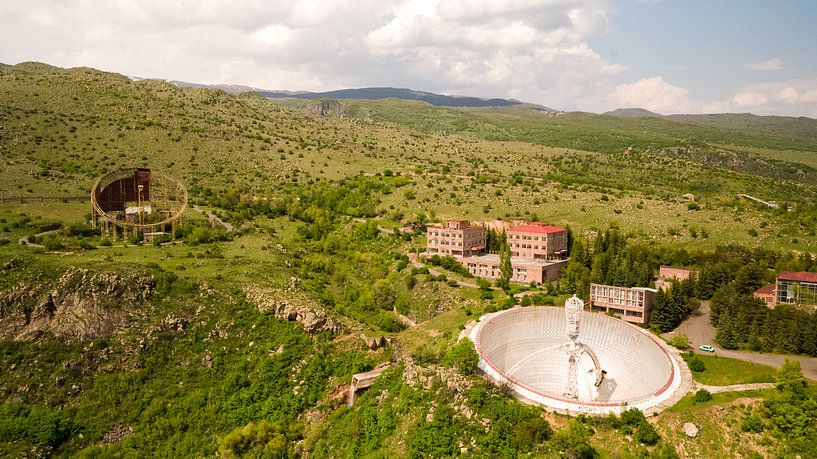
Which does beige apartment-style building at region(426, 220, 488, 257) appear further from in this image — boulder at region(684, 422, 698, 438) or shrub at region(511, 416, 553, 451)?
boulder at region(684, 422, 698, 438)

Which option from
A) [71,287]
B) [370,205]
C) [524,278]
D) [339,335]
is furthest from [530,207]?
[71,287]

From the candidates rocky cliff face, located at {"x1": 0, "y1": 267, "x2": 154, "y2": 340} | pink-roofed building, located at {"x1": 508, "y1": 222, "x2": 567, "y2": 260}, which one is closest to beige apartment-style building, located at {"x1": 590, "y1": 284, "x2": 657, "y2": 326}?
pink-roofed building, located at {"x1": 508, "y1": 222, "x2": 567, "y2": 260}

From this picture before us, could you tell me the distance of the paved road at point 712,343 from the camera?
50.1m

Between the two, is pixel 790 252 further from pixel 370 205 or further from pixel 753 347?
pixel 370 205

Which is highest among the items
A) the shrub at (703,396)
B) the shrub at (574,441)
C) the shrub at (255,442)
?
the shrub at (703,396)

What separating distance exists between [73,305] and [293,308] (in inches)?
792

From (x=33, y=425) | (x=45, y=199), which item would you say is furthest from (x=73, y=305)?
(x=45, y=199)

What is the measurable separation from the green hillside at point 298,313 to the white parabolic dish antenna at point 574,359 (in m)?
2.45

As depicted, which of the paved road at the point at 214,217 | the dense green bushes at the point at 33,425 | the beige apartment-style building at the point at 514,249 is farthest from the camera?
the paved road at the point at 214,217

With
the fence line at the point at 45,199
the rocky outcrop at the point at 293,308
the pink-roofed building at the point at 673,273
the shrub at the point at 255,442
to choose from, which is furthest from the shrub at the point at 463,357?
the fence line at the point at 45,199

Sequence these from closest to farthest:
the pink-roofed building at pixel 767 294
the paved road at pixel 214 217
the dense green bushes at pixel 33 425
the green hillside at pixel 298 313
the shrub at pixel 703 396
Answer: the green hillside at pixel 298 313 → the shrub at pixel 703 396 → the dense green bushes at pixel 33 425 → the pink-roofed building at pixel 767 294 → the paved road at pixel 214 217

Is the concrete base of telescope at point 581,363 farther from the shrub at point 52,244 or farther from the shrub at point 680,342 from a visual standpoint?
the shrub at point 52,244

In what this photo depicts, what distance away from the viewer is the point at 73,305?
54.2 m

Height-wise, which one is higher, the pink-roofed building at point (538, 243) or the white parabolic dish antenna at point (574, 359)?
the pink-roofed building at point (538, 243)
